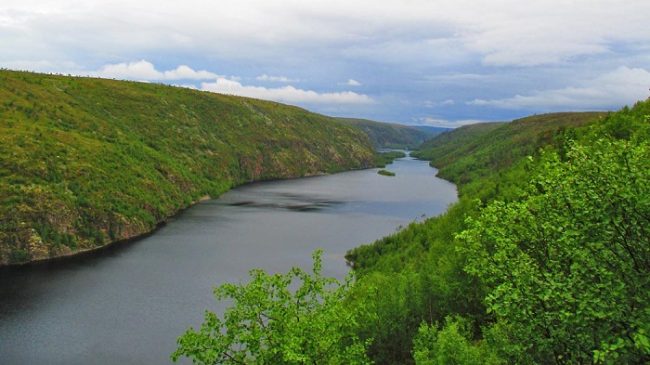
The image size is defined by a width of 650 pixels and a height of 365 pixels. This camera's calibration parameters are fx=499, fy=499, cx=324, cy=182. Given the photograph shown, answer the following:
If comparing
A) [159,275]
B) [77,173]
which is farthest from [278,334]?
[77,173]

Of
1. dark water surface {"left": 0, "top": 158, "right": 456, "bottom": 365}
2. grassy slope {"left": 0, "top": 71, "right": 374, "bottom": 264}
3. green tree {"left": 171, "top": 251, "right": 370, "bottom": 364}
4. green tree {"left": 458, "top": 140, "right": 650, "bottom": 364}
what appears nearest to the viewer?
green tree {"left": 458, "top": 140, "right": 650, "bottom": 364}

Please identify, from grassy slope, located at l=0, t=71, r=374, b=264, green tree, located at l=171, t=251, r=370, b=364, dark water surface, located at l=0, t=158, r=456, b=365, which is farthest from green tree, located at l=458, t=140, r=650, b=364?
grassy slope, located at l=0, t=71, r=374, b=264

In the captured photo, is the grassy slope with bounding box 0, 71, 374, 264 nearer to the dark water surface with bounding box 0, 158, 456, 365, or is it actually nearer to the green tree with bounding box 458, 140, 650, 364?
the dark water surface with bounding box 0, 158, 456, 365

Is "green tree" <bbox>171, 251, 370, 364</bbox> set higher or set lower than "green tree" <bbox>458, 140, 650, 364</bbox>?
lower

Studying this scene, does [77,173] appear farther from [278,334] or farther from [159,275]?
[278,334]

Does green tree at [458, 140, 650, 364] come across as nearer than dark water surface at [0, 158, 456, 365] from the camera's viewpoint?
Yes

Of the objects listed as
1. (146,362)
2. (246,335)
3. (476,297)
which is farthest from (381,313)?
(146,362)
